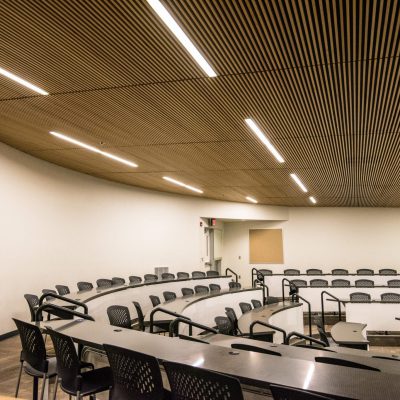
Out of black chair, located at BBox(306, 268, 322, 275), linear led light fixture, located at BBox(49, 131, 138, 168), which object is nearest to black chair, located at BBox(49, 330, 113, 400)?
linear led light fixture, located at BBox(49, 131, 138, 168)

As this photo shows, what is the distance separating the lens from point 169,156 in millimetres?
8219

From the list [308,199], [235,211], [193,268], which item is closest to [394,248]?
[308,199]

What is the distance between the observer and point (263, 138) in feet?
22.0

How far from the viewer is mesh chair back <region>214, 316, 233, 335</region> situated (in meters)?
5.89

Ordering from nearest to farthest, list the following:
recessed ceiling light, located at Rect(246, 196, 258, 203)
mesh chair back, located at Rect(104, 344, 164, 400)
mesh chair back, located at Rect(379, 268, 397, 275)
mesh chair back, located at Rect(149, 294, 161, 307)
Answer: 1. mesh chair back, located at Rect(104, 344, 164, 400)
2. mesh chair back, located at Rect(149, 294, 161, 307)
3. mesh chair back, located at Rect(379, 268, 397, 275)
4. recessed ceiling light, located at Rect(246, 196, 258, 203)

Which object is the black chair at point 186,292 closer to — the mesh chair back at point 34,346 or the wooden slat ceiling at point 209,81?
the wooden slat ceiling at point 209,81

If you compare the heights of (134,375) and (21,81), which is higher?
(21,81)

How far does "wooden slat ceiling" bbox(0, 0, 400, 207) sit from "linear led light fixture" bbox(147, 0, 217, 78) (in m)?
0.05

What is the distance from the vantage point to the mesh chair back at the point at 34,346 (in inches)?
129

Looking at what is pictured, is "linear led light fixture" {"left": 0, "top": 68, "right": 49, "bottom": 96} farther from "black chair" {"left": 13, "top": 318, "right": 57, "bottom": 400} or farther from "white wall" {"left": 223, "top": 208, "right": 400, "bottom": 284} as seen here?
"white wall" {"left": 223, "top": 208, "right": 400, "bottom": 284}

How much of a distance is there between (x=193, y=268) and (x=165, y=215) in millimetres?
2320

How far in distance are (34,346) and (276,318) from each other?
18.3ft

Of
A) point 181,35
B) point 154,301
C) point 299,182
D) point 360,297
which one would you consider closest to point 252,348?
point 181,35

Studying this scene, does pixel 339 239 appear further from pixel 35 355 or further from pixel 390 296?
pixel 35 355
